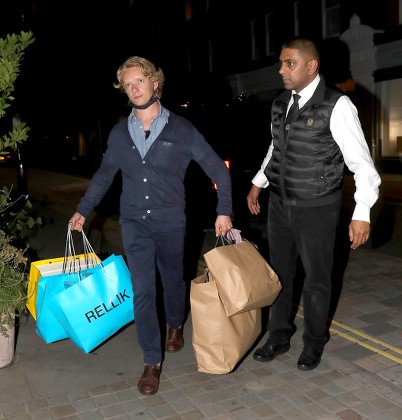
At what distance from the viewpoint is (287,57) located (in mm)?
3438

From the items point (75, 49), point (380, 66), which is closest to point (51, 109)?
point (75, 49)

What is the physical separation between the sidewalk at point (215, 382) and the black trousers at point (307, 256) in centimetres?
26

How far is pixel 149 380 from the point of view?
3.46m

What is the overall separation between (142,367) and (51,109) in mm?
44851

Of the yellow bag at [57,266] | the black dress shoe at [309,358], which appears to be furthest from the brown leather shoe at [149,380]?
the black dress shoe at [309,358]

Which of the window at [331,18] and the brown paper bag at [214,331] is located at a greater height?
the window at [331,18]

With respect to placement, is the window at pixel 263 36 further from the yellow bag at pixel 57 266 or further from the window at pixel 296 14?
the yellow bag at pixel 57 266

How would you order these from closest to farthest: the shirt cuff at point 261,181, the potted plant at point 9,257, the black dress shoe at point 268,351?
the potted plant at point 9,257
the black dress shoe at point 268,351
the shirt cuff at point 261,181

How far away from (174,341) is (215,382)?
61 cm

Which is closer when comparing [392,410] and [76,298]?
[392,410]

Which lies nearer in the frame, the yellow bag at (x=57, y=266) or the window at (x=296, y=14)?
the yellow bag at (x=57, y=266)

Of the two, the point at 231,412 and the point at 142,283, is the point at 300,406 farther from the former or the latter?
the point at 142,283

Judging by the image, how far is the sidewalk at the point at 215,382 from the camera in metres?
3.20

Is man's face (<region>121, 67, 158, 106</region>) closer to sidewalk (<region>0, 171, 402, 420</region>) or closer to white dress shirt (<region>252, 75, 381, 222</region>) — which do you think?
white dress shirt (<region>252, 75, 381, 222</region>)
